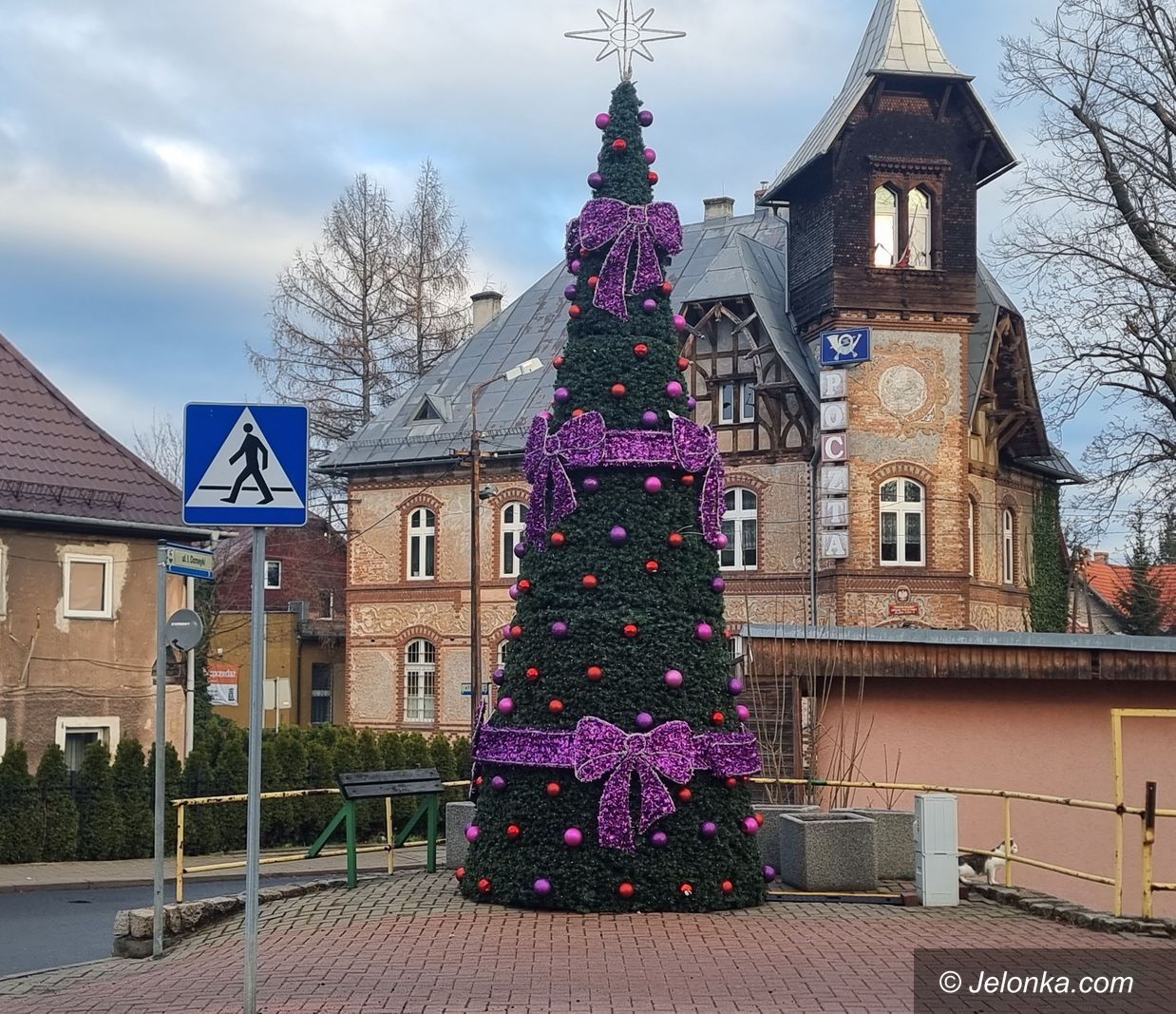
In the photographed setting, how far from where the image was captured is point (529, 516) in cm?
1284

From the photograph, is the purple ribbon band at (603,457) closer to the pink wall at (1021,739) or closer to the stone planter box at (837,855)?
the stone planter box at (837,855)

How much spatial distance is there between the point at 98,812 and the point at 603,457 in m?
13.4

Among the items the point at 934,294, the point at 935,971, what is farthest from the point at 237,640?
the point at 935,971

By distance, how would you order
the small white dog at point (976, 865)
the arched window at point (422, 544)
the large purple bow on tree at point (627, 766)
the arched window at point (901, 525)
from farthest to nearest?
the arched window at point (422, 544) → the arched window at point (901, 525) → the small white dog at point (976, 865) → the large purple bow on tree at point (627, 766)

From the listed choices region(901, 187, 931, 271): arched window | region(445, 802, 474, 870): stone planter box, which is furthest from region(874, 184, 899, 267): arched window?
Result: region(445, 802, 474, 870): stone planter box

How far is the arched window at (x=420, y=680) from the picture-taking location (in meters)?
41.5

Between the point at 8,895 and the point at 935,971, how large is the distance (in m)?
13.0

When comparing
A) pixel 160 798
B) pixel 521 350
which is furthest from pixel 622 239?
pixel 521 350

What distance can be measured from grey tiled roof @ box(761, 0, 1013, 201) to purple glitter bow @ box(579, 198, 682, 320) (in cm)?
2258

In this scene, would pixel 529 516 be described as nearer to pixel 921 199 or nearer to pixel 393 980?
pixel 393 980

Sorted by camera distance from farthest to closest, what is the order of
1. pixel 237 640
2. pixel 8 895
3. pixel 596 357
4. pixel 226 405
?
pixel 237 640
pixel 8 895
pixel 596 357
pixel 226 405

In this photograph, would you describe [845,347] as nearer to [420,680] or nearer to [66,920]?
[420,680]

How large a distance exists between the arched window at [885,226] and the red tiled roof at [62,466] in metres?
17.3

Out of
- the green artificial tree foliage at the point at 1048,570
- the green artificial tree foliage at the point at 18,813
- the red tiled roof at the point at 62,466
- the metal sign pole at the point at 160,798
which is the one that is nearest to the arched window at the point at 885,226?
the green artificial tree foliage at the point at 1048,570
